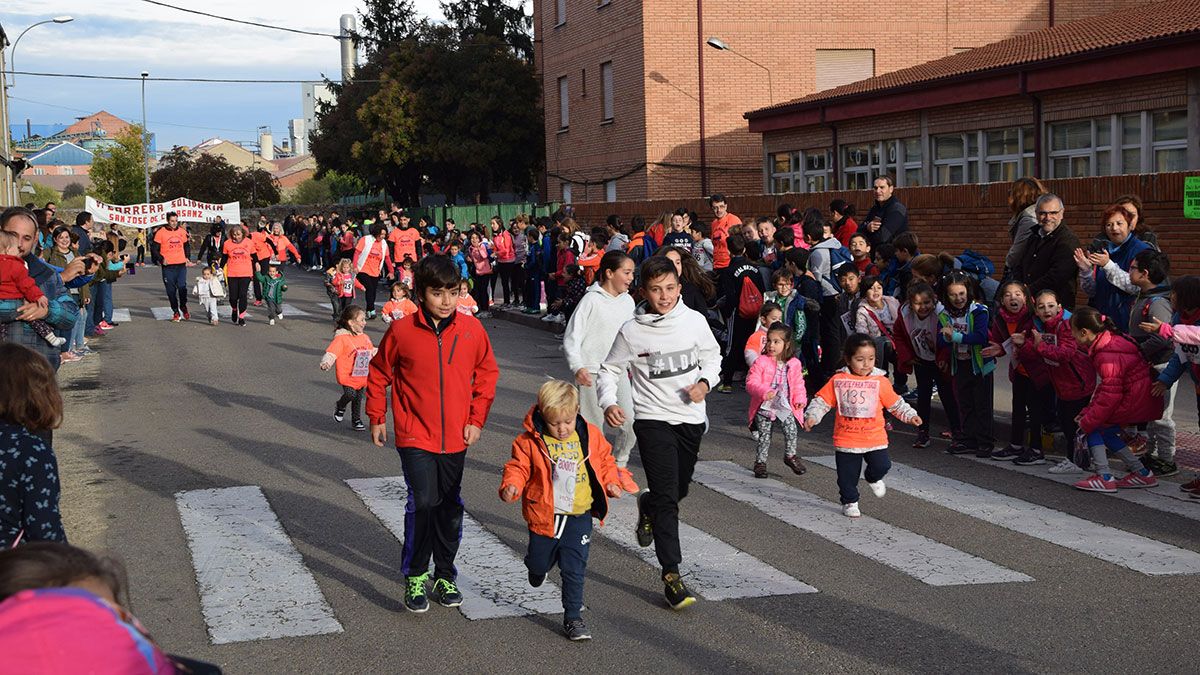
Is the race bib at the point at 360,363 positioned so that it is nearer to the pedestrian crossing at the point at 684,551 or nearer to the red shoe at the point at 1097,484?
the pedestrian crossing at the point at 684,551

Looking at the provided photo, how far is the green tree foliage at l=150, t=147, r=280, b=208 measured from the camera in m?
90.4

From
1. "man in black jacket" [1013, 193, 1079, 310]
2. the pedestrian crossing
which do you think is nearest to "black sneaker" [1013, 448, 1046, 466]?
the pedestrian crossing

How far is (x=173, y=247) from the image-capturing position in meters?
24.5

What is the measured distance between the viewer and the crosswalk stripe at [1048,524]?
24.6ft

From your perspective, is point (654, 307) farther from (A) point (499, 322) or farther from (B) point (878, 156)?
(B) point (878, 156)

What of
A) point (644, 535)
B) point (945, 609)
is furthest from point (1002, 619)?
point (644, 535)

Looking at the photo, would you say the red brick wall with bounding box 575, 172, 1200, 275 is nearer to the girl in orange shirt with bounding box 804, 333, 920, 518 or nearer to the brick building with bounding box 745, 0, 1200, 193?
the brick building with bounding box 745, 0, 1200, 193

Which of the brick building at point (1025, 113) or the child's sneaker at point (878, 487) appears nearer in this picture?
the child's sneaker at point (878, 487)

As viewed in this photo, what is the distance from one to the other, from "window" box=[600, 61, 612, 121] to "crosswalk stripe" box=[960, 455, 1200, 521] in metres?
30.3

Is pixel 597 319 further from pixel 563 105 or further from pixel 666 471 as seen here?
pixel 563 105

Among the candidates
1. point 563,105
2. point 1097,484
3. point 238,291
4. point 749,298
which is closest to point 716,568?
point 1097,484

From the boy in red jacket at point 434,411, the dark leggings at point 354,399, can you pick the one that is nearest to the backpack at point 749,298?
the dark leggings at point 354,399

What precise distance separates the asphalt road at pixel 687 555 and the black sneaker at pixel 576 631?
5 cm

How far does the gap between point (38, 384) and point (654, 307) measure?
3248 mm
